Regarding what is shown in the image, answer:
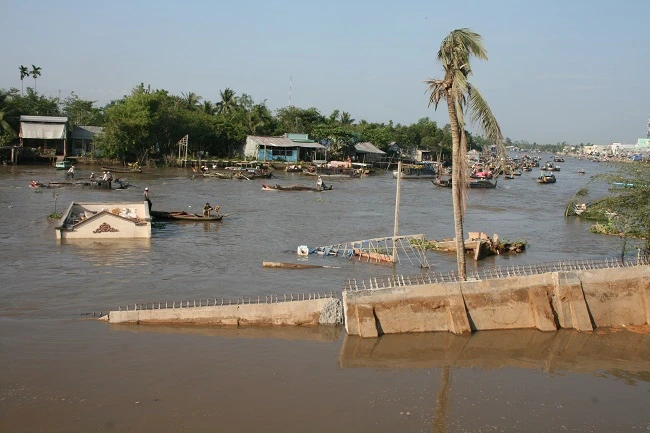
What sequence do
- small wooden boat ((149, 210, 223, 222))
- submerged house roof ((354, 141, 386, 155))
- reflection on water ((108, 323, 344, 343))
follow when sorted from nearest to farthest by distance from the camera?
reflection on water ((108, 323, 344, 343)) < small wooden boat ((149, 210, 223, 222)) < submerged house roof ((354, 141, 386, 155))

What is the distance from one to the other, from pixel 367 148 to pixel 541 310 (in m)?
66.4

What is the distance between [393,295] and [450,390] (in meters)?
2.60

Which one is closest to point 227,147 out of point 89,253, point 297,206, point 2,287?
point 297,206

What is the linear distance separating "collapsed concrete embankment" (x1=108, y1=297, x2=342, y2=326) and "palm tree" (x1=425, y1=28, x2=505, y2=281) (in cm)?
311

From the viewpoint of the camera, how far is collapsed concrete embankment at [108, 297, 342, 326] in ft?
40.7

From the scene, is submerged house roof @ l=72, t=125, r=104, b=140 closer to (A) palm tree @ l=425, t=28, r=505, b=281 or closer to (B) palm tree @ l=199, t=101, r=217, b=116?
(B) palm tree @ l=199, t=101, r=217, b=116

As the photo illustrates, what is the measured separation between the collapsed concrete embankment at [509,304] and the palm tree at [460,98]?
2.55 ft

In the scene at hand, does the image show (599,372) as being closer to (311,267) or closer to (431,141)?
(311,267)

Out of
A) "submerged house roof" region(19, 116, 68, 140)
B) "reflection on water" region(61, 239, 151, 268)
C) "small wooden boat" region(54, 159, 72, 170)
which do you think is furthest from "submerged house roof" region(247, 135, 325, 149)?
"reflection on water" region(61, 239, 151, 268)

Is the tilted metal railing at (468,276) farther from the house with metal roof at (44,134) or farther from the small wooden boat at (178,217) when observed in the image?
the house with metal roof at (44,134)

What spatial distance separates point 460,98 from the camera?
12609mm

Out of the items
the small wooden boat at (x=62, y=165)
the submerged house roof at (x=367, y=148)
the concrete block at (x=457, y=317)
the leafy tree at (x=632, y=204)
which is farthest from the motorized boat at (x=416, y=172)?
the concrete block at (x=457, y=317)

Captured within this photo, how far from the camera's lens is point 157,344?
1145cm

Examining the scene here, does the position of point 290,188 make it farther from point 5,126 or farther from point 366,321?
point 366,321
